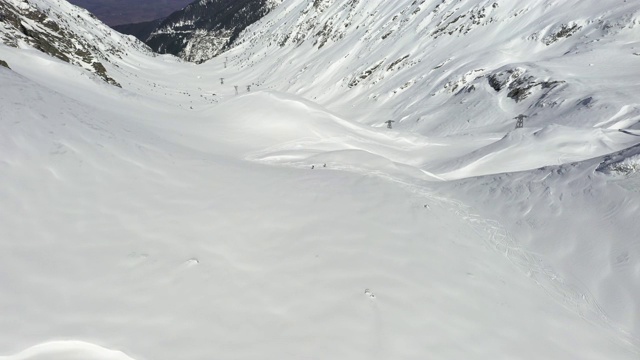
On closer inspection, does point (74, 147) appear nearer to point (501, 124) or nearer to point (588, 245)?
point (588, 245)

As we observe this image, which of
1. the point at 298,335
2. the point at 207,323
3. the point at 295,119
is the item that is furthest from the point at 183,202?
the point at 295,119

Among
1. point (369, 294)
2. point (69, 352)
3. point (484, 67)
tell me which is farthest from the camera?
point (484, 67)

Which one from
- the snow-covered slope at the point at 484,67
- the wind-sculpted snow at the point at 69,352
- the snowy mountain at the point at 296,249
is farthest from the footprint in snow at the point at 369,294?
the snow-covered slope at the point at 484,67

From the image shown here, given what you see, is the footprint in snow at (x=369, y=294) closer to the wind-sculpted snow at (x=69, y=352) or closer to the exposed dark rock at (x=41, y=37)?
the wind-sculpted snow at (x=69, y=352)

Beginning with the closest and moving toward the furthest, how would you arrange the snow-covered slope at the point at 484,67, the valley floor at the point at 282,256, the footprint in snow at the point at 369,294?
the valley floor at the point at 282,256
the footprint in snow at the point at 369,294
the snow-covered slope at the point at 484,67

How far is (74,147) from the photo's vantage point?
6684 mm

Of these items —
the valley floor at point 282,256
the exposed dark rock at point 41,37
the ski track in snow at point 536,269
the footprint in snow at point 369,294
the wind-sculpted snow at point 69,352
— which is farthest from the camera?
the exposed dark rock at point 41,37

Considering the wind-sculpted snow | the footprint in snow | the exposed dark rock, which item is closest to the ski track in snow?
the footprint in snow

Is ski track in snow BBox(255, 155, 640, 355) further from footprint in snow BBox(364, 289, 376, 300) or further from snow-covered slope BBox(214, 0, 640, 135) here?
snow-covered slope BBox(214, 0, 640, 135)

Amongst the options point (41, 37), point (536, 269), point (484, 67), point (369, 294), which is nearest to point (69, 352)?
point (369, 294)

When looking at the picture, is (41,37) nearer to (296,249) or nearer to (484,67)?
(484,67)

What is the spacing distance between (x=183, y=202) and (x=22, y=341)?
3305mm

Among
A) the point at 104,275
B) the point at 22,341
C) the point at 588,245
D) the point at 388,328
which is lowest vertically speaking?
the point at 588,245

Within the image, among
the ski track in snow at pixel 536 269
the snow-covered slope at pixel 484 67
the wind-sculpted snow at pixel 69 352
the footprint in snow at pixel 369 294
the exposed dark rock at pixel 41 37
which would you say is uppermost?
the exposed dark rock at pixel 41 37
